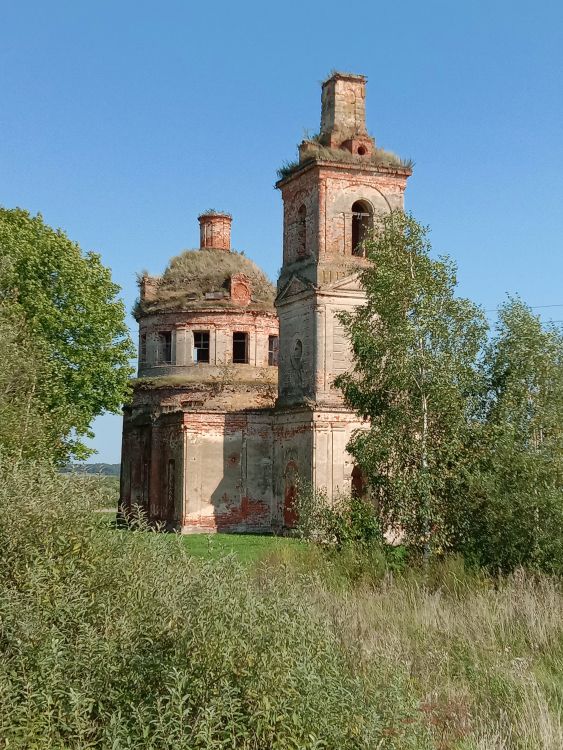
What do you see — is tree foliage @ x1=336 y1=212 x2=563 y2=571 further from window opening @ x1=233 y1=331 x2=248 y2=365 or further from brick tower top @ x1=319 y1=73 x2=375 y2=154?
window opening @ x1=233 y1=331 x2=248 y2=365

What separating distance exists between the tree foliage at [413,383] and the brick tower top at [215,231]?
23.2 m

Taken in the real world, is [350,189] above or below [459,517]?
above

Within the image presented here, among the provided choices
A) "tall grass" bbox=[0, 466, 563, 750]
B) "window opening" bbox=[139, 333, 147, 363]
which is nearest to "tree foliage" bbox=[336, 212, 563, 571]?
"tall grass" bbox=[0, 466, 563, 750]

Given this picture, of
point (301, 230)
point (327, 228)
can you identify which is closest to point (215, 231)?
point (301, 230)

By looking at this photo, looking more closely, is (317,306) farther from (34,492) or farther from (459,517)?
(34,492)

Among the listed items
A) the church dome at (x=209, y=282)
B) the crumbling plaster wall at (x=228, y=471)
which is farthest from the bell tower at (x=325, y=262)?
the church dome at (x=209, y=282)

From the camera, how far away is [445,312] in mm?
17453

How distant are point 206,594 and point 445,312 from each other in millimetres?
10948

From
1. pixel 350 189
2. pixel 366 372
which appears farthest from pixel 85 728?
pixel 350 189

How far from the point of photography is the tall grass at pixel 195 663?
6.88 meters

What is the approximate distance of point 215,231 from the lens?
40.9 metres

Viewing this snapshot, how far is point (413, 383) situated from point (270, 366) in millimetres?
20095

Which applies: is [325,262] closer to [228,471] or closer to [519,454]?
[228,471]

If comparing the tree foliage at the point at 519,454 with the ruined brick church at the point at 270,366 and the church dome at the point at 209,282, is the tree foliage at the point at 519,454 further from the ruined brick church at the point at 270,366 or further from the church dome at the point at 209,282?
the church dome at the point at 209,282
